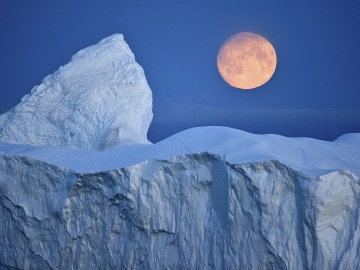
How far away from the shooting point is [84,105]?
749 inches

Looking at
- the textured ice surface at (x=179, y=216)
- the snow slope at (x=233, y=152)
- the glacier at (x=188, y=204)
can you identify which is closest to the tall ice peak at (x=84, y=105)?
the glacier at (x=188, y=204)

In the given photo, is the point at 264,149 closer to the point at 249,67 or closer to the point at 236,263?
the point at 236,263

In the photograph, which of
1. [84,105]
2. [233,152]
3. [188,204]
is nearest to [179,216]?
[188,204]

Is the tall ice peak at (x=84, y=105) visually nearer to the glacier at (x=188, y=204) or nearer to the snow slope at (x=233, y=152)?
the glacier at (x=188, y=204)

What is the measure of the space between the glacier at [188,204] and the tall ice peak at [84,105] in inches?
231

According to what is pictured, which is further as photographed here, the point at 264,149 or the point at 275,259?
the point at 264,149

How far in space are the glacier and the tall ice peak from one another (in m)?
5.88

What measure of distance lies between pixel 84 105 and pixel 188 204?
402 inches

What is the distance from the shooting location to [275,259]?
29.8ft

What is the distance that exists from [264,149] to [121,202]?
3.85 m

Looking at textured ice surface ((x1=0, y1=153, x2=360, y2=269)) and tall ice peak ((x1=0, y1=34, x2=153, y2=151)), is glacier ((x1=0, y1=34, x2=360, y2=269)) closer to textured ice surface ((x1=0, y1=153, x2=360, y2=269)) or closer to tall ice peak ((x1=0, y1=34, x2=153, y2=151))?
textured ice surface ((x1=0, y1=153, x2=360, y2=269))

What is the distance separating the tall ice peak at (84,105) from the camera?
19062 mm

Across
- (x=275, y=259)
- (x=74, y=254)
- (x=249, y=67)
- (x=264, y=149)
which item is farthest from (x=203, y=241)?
(x=249, y=67)

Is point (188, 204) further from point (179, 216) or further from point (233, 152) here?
point (233, 152)
